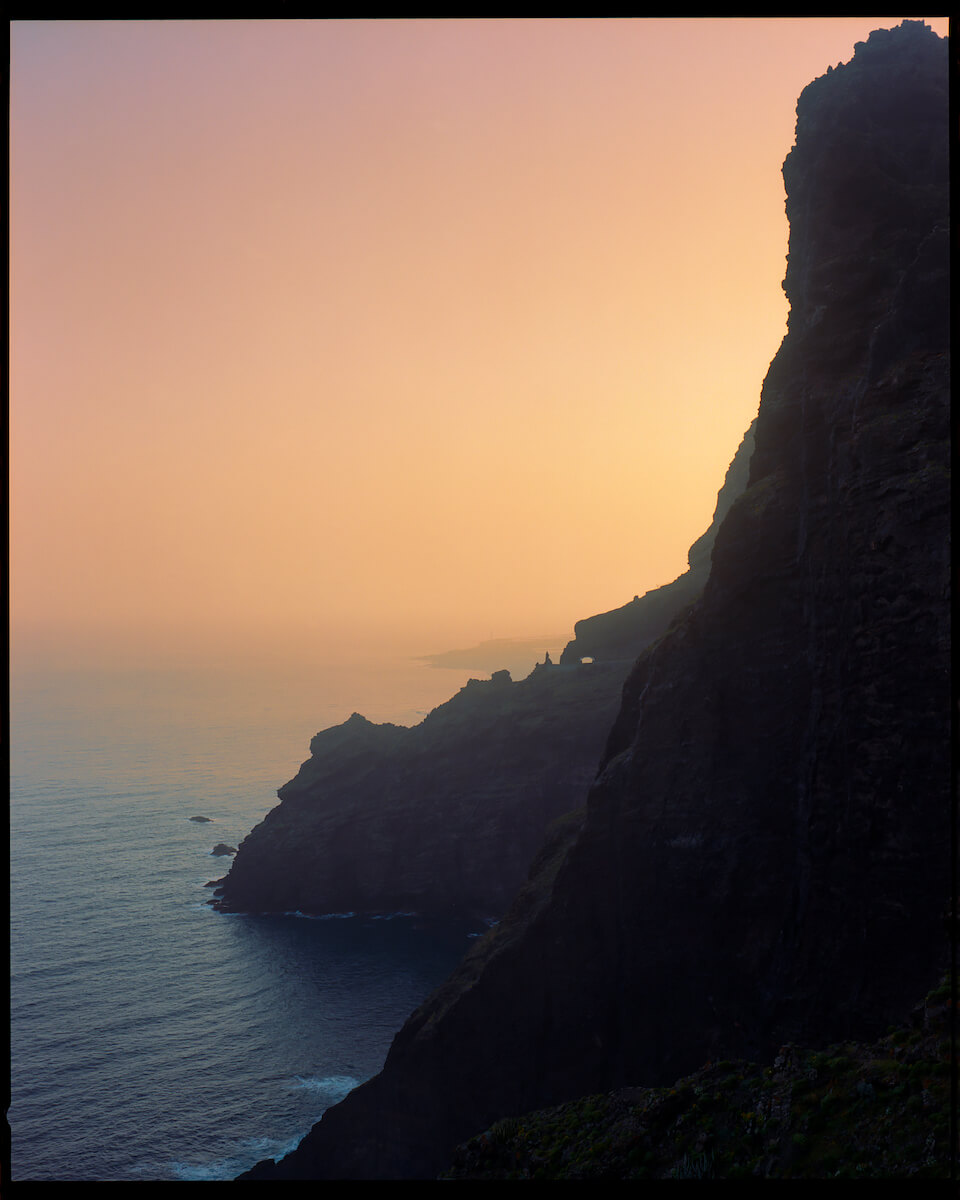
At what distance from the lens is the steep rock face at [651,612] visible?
4031 inches

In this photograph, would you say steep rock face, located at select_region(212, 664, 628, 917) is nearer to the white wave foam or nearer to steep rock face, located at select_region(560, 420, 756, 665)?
steep rock face, located at select_region(560, 420, 756, 665)

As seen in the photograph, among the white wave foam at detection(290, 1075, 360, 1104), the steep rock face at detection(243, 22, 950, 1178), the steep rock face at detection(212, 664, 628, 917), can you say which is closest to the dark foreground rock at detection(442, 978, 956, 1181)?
the steep rock face at detection(243, 22, 950, 1178)

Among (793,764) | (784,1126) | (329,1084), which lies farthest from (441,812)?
(784,1126)

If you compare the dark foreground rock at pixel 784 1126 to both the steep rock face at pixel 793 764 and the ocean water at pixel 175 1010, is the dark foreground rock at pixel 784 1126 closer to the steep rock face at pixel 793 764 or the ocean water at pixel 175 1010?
the steep rock face at pixel 793 764

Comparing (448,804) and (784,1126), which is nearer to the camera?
(784,1126)

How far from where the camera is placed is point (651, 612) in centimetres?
12712

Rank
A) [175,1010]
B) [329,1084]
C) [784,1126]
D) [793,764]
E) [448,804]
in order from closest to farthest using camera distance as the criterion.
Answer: [784,1126]
[793,764]
[329,1084]
[175,1010]
[448,804]

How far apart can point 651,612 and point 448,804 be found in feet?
131

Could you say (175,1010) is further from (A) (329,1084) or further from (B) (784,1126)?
(B) (784,1126)

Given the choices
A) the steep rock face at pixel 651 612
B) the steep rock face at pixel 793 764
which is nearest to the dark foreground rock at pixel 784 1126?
the steep rock face at pixel 793 764

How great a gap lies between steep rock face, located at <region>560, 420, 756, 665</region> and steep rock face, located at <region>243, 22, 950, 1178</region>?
143ft

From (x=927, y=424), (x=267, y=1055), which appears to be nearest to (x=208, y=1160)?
(x=267, y=1055)

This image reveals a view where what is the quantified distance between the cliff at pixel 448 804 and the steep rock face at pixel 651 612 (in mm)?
391
